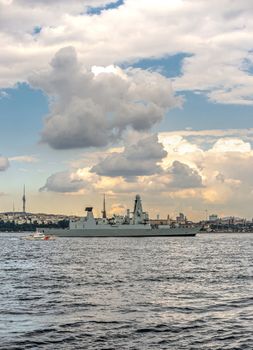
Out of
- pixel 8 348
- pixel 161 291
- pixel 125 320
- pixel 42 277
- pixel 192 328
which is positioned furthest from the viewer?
pixel 42 277

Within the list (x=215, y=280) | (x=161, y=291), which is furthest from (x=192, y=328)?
(x=215, y=280)

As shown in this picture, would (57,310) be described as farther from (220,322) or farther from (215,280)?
(215,280)

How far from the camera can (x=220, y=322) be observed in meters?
29.6

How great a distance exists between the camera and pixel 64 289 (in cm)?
4416

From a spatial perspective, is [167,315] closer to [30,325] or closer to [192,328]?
[192,328]

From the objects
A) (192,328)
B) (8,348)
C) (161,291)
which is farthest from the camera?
(161,291)

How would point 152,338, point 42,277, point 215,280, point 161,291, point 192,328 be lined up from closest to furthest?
1. point 152,338
2. point 192,328
3. point 161,291
4. point 215,280
5. point 42,277

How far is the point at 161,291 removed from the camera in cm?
4272

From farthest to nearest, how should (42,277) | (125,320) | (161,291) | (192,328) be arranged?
(42,277) → (161,291) → (125,320) → (192,328)

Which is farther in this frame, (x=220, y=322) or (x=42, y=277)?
(x=42, y=277)

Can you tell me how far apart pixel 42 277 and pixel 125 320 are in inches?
1038

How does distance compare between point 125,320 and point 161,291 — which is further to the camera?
point 161,291

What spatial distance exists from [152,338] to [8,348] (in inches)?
A: 258

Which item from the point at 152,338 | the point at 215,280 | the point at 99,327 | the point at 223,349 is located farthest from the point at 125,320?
the point at 215,280
